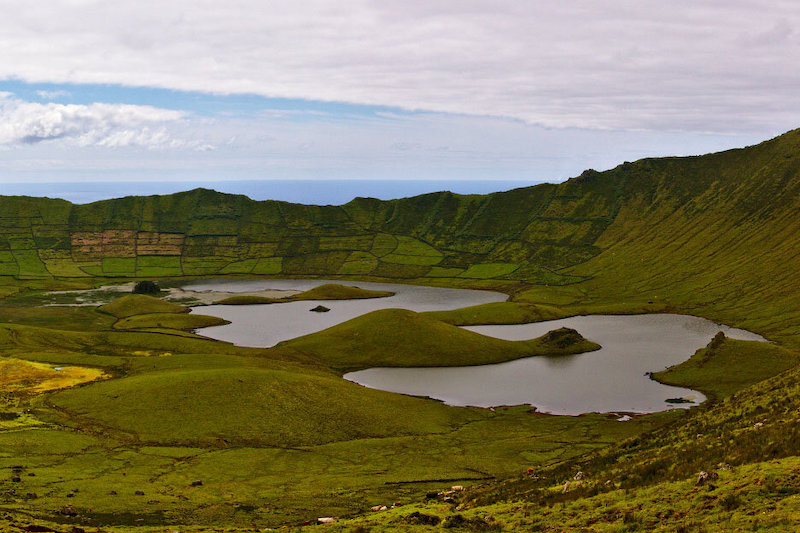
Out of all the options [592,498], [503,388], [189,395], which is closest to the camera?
[592,498]

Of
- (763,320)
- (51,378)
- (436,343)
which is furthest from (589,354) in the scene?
(51,378)

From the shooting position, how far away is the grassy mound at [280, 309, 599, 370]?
502 ft

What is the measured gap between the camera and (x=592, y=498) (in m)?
38.5

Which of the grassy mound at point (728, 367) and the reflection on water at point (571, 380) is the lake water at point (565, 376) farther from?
the grassy mound at point (728, 367)

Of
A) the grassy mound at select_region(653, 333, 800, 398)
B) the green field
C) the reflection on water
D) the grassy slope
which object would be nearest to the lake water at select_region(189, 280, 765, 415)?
the reflection on water

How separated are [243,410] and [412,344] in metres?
67.5

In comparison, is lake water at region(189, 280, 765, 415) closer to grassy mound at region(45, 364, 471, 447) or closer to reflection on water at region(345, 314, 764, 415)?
reflection on water at region(345, 314, 764, 415)

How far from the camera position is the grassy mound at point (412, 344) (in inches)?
6029

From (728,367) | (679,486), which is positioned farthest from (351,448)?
(728,367)

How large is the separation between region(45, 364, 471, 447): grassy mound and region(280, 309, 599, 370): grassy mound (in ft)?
129

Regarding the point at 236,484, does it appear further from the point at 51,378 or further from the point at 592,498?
the point at 51,378

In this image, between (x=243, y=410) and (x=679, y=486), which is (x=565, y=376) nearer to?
(x=243, y=410)

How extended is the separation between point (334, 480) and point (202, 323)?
141843 mm

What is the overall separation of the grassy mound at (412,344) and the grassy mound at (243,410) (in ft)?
129
